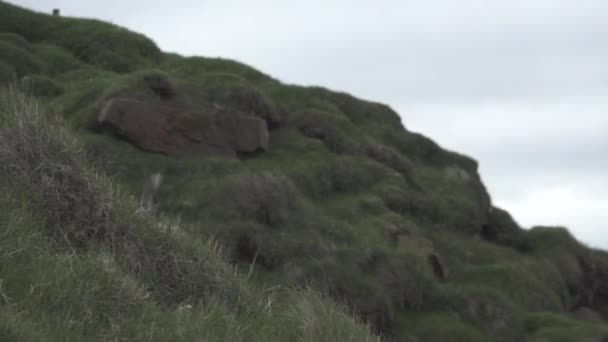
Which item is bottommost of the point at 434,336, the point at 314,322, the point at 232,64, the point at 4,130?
the point at 434,336

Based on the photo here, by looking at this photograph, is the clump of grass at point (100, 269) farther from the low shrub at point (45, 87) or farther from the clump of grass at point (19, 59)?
the clump of grass at point (19, 59)

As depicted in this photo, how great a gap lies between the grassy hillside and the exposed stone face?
0.10 m

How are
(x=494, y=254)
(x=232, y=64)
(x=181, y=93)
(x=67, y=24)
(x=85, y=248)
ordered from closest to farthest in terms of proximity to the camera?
(x=85, y=248), (x=181, y=93), (x=494, y=254), (x=232, y=64), (x=67, y=24)

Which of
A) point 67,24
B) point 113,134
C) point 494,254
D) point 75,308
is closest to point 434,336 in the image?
point 494,254

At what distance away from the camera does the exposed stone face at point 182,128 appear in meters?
18.4

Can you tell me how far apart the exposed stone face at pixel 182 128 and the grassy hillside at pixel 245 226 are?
10 cm

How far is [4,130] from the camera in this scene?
929 cm

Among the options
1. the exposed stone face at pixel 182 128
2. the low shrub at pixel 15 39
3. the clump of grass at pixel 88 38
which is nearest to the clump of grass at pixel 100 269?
the exposed stone face at pixel 182 128

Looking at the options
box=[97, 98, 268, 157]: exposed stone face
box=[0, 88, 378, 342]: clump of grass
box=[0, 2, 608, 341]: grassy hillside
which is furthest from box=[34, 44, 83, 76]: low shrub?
box=[0, 88, 378, 342]: clump of grass

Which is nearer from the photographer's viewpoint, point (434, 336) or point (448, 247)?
point (434, 336)

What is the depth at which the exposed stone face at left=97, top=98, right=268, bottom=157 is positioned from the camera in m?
18.4

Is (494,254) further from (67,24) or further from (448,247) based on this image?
(67,24)

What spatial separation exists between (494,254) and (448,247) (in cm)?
138

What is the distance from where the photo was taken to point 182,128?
1897 centimetres
